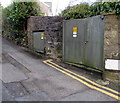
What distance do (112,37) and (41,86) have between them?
2.78m

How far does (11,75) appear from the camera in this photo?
538 cm

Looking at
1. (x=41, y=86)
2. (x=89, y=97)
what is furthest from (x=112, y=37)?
(x=41, y=86)

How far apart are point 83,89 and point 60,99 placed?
88 centimetres

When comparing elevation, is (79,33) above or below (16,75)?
above

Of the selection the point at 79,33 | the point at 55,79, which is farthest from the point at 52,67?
the point at 79,33

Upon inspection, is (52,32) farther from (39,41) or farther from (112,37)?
(112,37)

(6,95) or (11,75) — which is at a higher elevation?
(11,75)

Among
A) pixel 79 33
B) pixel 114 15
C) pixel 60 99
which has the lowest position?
pixel 60 99

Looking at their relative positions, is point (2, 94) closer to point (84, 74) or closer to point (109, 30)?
point (84, 74)

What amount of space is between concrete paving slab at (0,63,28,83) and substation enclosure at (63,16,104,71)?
2437 mm

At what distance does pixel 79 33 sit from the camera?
20.8 feet

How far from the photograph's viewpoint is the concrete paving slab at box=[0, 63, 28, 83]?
197 inches

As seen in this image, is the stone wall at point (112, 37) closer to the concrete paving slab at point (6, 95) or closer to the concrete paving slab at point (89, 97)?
the concrete paving slab at point (89, 97)

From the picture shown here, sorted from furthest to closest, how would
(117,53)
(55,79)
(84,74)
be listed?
(84,74) < (55,79) < (117,53)
